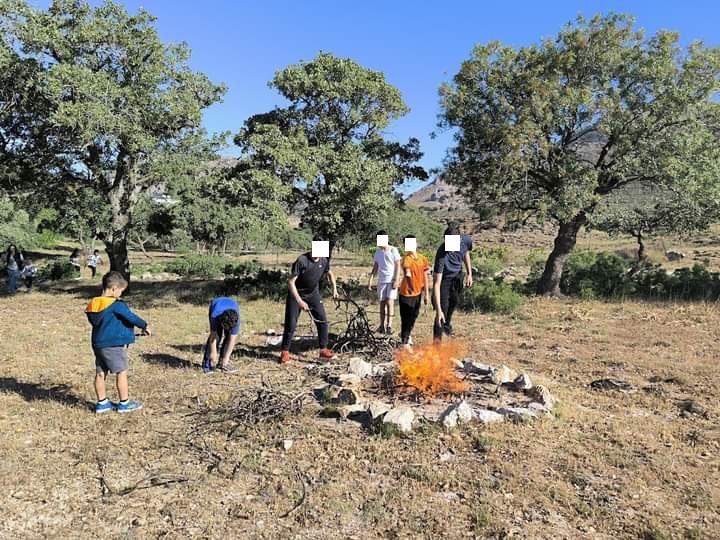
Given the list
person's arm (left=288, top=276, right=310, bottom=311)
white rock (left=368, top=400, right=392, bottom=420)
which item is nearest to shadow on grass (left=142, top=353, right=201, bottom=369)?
person's arm (left=288, top=276, right=310, bottom=311)

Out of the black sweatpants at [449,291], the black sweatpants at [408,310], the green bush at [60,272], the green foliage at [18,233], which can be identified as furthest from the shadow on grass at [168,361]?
the green foliage at [18,233]

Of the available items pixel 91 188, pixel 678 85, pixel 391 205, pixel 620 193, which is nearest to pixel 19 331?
pixel 91 188

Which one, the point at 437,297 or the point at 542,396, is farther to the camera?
the point at 437,297

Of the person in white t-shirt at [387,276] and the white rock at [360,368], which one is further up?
the person in white t-shirt at [387,276]

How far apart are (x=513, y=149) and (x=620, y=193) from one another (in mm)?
3344

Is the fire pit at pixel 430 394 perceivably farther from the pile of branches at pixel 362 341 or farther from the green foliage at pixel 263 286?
the green foliage at pixel 263 286

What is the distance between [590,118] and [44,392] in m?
11.6

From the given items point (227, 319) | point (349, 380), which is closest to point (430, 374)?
point (349, 380)

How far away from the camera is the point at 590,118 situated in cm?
1219

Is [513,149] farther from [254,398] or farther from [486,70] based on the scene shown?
[254,398]

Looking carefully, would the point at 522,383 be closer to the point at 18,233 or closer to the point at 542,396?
the point at 542,396

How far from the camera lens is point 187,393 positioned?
20.4ft

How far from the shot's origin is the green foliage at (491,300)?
11.7 metres

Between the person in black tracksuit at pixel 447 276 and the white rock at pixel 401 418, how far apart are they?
6.74ft
